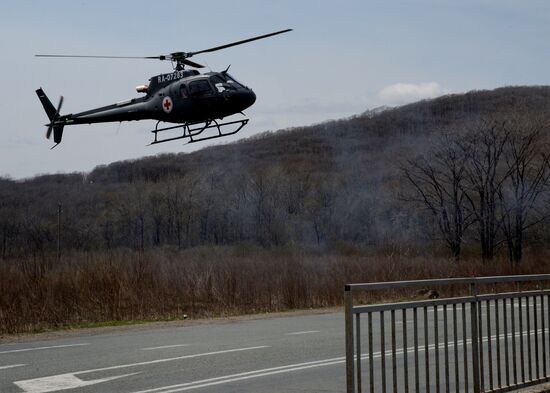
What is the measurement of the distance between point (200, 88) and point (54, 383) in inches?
638

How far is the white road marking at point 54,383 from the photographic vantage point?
35.7 ft

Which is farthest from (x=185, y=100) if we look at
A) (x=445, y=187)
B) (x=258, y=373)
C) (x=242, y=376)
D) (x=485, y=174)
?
(x=445, y=187)

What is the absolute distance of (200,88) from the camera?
2653 cm

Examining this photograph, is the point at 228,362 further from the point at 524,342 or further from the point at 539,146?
the point at 539,146

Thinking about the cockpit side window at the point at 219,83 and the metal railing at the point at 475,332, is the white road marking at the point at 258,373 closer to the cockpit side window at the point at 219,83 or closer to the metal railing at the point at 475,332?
the metal railing at the point at 475,332

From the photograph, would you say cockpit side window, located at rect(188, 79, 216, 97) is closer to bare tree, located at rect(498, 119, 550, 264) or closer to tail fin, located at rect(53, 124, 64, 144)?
tail fin, located at rect(53, 124, 64, 144)

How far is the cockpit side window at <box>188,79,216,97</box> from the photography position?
86.6ft

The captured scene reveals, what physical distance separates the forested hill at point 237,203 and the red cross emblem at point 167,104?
578cm

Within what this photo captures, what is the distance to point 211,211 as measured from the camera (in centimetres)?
7675

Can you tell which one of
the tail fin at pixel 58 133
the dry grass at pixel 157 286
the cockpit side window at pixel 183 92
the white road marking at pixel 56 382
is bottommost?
the dry grass at pixel 157 286

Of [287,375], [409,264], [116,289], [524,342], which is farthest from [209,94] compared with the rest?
[524,342]

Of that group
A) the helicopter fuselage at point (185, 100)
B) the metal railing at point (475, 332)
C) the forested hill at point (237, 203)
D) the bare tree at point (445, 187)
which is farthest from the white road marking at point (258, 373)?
the bare tree at point (445, 187)

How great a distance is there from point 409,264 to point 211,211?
42753 millimetres

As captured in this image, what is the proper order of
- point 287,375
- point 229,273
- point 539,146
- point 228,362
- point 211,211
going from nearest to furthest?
point 287,375
point 228,362
point 229,273
point 539,146
point 211,211
